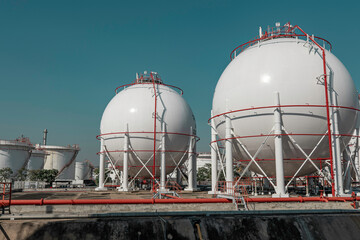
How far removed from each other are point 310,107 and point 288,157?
2.67 meters

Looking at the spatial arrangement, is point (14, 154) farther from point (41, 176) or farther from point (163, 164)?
point (163, 164)

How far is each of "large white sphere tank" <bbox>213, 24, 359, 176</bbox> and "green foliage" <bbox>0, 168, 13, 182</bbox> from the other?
37045 millimetres

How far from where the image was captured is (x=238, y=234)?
8.71m

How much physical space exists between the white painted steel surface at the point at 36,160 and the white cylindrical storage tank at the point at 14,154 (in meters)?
14.4

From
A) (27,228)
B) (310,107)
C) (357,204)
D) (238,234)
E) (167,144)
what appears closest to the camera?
(27,228)

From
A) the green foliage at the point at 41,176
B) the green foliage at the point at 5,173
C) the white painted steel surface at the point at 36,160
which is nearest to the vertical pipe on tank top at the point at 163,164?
the green foliage at the point at 5,173

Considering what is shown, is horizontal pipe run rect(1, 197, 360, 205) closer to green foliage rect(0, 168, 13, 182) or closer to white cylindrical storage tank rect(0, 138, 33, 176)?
green foliage rect(0, 168, 13, 182)

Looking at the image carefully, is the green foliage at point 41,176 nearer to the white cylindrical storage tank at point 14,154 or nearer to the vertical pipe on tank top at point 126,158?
the white cylindrical storage tank at point 14,154

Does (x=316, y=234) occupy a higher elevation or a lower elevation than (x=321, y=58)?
lower

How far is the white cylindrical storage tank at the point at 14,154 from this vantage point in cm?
4434

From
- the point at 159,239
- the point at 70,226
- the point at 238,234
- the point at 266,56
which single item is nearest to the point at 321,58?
the point at 266,56

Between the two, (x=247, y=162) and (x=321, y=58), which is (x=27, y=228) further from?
(x=321, y=58)

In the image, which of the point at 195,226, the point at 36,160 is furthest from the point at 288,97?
the point at 36,160

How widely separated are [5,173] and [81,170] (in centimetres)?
3258
